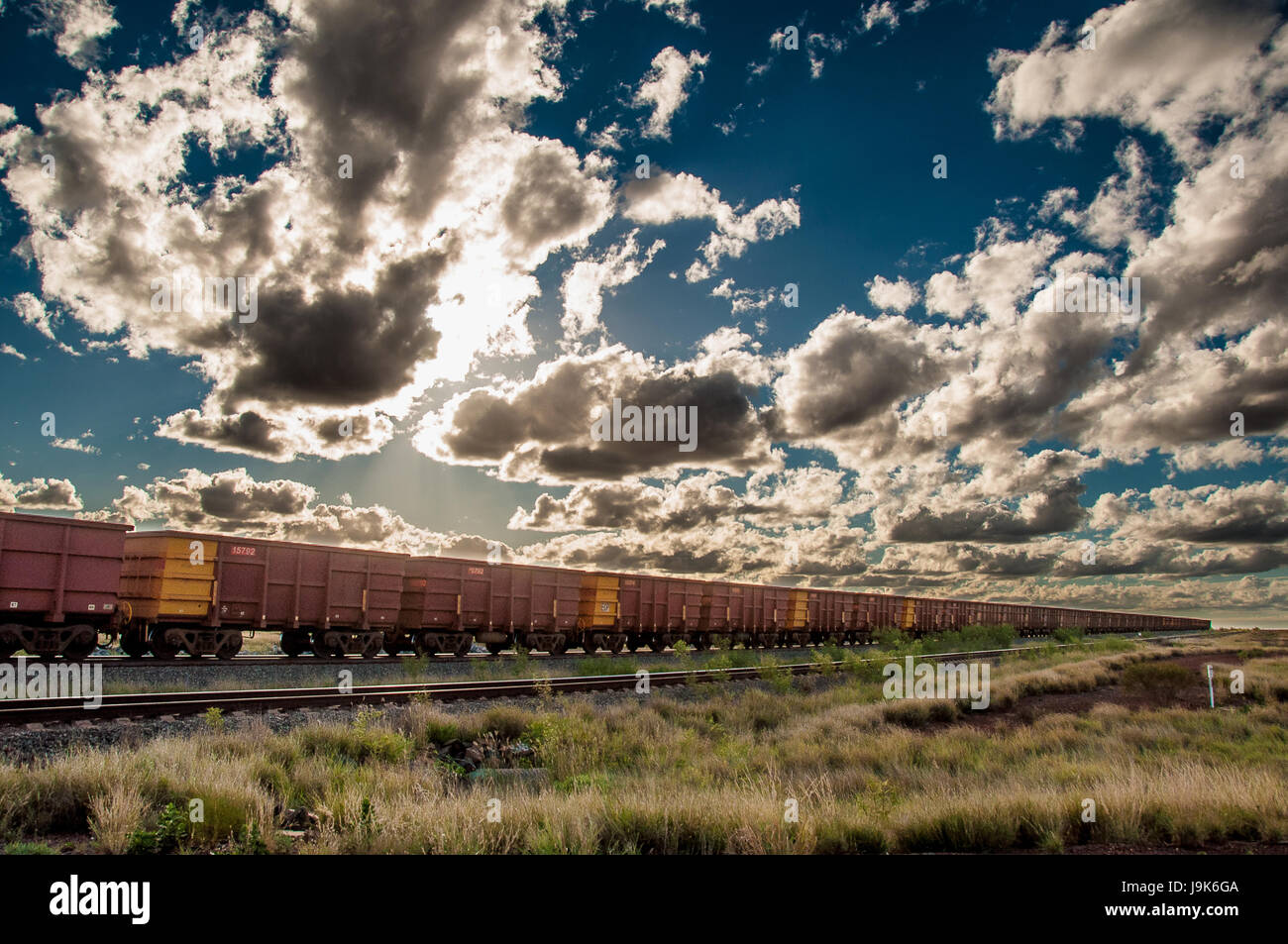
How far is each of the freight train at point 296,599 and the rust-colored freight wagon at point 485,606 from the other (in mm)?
43

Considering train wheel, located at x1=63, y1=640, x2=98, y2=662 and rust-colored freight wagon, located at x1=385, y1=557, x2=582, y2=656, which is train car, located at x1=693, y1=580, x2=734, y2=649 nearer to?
rust-colored freight wagon, located at x1=385, y1=557, x2=582, y2=656

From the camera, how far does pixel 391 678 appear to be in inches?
721

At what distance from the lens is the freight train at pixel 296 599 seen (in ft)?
50.3

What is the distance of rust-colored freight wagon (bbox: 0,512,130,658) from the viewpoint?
14.8 m

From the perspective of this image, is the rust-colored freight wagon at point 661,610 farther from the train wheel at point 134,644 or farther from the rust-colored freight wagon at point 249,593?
the train wheel at point 134,644

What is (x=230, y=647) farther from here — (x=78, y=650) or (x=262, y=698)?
(x=262, y=698)

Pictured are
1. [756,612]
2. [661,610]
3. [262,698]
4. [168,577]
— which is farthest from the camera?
[756,612]

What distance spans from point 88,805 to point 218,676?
10.4m

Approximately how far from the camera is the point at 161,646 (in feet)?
58.2

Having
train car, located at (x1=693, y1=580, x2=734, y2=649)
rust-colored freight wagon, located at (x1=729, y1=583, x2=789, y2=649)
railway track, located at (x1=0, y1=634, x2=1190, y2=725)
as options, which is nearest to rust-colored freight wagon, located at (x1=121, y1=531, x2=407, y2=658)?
railway track, located at (x1=0, y1=634, x2=1190, y2=725)

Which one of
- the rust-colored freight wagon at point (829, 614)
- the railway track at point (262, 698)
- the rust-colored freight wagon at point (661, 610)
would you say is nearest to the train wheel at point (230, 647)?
the railway track at point (262, 698)

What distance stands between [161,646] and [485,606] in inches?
379

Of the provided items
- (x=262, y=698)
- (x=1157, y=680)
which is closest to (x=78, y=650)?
(x=262, y=698)
